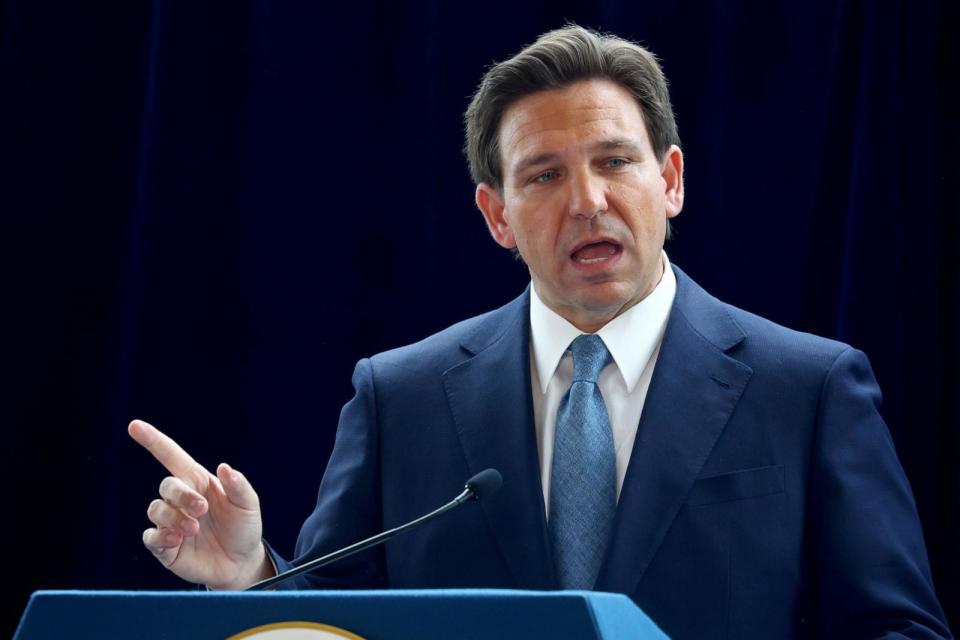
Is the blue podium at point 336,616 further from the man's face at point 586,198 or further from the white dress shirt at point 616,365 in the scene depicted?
the man's face at point 586,198

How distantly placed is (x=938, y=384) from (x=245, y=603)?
172 cm

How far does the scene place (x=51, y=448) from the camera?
2.85 m

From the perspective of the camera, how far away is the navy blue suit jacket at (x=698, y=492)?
5.87 feet

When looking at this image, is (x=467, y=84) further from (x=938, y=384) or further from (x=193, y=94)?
(x=938, y=384)

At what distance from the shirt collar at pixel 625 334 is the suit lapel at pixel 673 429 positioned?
0.04 metres

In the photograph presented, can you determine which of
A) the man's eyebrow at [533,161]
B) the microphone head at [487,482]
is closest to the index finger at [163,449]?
the microphone head at [487,482]

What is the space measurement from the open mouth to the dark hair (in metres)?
0.24

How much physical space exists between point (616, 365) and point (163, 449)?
74 centimetres

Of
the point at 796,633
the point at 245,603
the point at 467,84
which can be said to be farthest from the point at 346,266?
the point at 245,603

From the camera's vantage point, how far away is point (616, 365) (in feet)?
6.59

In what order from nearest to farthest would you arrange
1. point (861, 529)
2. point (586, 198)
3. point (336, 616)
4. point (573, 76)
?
point (336, 616)
point (861, 529)
point (586, 198)
point (573, 76)

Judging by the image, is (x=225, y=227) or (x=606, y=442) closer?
(x=606, y=442)

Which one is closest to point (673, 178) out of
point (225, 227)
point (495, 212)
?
point (495, 212)

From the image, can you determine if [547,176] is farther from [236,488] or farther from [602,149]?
[236,488]
